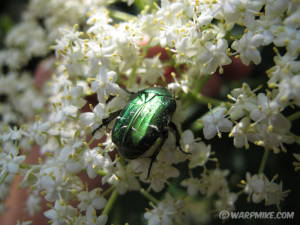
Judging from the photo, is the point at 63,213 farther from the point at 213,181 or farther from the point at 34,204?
the point at 213,181

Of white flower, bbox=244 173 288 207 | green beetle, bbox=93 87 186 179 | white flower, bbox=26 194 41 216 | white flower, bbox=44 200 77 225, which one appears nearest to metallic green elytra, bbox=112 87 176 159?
green beetle, bbox=93 87 186 179

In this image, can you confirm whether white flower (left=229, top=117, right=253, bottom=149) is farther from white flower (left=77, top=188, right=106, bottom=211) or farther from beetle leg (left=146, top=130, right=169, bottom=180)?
white flower (left=77, top=188, right=106, bottom=211)

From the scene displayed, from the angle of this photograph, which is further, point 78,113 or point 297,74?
point 78,113

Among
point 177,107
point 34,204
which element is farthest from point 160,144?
point 34,204

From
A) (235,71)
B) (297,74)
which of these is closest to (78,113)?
(297,74)

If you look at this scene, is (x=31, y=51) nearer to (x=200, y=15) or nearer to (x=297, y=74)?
(x=200, y=15)

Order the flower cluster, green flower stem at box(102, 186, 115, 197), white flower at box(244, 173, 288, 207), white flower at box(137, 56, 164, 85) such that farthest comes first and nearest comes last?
white flower at box(137, 56, 164, 85) < green flower stem at box(102, 186, 115, 197) < white flower at box(244, 173, 288, 207) < the flower cluster
